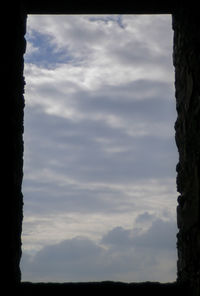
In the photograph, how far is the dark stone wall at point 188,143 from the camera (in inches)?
105

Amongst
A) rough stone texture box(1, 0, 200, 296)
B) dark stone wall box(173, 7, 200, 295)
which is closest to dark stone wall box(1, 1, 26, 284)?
rough stone texture box(1, 0, 200, 296)

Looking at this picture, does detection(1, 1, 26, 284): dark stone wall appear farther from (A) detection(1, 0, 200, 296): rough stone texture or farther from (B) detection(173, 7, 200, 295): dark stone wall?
(B) detection(173, 7, 200, 295): dark stone wall

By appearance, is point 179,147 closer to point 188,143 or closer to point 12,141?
point 188,143

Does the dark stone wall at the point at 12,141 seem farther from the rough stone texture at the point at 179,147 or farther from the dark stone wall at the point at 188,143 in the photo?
the dark stone wall at the point at 188,143

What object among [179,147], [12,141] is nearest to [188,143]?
[179,147]

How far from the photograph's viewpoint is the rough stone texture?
268 centimetres

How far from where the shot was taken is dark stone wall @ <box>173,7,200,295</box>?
2676 millimetres

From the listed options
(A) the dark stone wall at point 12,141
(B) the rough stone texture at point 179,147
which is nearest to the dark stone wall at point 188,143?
(B) the rough stone texture at point 179,147

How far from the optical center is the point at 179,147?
311 centimetres

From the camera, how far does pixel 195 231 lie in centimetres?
265

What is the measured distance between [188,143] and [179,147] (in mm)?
227
